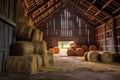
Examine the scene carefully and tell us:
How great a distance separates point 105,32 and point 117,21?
8.19ft

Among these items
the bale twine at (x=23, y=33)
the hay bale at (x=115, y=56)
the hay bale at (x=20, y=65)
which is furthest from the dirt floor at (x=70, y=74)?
the hay bale at (x=115, y=56)

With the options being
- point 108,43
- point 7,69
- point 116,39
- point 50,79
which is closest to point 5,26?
point 7,69

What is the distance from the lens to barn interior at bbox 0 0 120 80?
15.7ft

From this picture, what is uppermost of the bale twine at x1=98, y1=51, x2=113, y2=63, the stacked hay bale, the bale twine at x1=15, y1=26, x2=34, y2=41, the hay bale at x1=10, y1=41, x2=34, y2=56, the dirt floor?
the bale twine at x1=15, y1=26, x2=34, y2=41

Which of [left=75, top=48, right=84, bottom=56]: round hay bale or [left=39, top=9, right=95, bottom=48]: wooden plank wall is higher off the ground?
[left=39, top=9, right=95, bottom=48]: wooden plank wall

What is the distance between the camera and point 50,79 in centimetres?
411

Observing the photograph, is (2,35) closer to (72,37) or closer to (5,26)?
(5,26)

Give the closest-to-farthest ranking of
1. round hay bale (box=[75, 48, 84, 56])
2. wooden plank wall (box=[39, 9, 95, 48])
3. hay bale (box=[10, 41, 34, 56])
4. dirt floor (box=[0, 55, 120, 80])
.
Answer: dirt floor (box=[0, 55, 120, 80]) < hay bale (box=[10, 41, 34, 56]) < round hay bale (box=[75, 48, 84, 56]) < wooden plank wall (box=[39, 9, 95, 48])

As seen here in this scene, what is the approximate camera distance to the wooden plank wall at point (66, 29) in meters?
16.8

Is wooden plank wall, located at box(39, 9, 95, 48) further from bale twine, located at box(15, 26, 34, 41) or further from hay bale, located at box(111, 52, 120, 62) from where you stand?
bale twine, located at box(15, 26, 34, 41)

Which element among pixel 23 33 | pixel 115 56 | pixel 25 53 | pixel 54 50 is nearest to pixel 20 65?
pixel 25 53

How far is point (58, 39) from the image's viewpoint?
1686 centimetres

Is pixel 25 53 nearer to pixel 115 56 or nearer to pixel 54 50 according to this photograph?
pixel 115 56

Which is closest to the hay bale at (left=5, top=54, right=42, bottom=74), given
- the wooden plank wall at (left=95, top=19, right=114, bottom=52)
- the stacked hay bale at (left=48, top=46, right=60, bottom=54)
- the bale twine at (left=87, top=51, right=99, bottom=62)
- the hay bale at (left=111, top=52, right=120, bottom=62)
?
the bale twine at (left=87, top=51, right=99, bottom=62)
